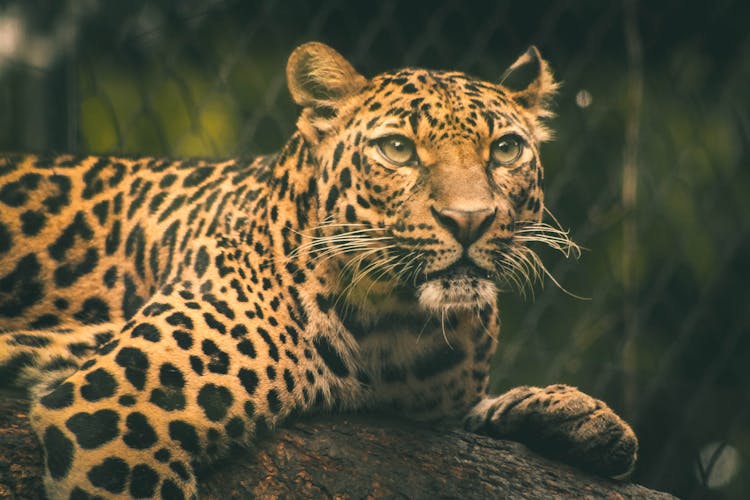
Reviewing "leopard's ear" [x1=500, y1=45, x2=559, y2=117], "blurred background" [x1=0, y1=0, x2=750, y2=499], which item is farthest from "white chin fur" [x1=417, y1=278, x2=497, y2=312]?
"blurred background" [x1=0, y1=0, x2=750, y2=499]

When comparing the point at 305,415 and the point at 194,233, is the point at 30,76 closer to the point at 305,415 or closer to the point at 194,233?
the point at 194,233

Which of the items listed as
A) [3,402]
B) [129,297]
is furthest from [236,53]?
[3,402]

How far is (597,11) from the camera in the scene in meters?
5.77

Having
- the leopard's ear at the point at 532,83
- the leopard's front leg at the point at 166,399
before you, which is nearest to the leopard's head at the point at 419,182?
the leopard's ear at the point at 532,83

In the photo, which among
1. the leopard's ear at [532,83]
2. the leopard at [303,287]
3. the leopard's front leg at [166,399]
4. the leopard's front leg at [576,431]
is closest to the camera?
the leopard's front leg at [166,399]

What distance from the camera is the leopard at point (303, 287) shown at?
7.55 ft

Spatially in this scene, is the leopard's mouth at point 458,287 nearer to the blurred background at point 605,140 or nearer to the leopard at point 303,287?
the leopard at point 303,287

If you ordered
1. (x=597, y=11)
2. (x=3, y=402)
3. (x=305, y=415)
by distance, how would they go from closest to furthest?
(x=3, y=402) < (x=305, y=415) < (x=597, y=11)

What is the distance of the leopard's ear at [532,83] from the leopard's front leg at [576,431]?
0.92 metres

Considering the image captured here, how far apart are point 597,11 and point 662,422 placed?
2.72 metres

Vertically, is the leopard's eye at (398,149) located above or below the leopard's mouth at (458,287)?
above

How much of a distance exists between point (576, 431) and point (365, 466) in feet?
2.35

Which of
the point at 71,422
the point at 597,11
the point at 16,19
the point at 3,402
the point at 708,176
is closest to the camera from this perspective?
the point at 71,422

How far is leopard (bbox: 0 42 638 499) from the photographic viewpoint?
2301 millimetres
